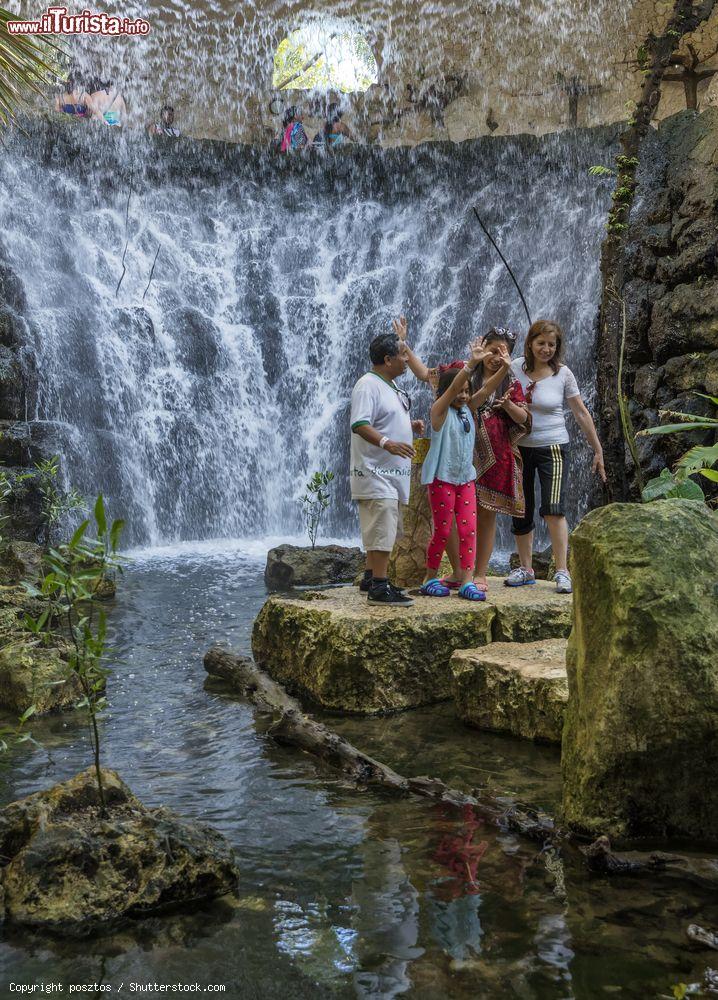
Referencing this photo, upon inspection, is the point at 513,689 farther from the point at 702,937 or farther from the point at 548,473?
the point at 702,937

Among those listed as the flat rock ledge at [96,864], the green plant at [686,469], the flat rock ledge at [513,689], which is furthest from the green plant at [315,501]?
the flat rock ledge at [96,864]

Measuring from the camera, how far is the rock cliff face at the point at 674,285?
1064 cm

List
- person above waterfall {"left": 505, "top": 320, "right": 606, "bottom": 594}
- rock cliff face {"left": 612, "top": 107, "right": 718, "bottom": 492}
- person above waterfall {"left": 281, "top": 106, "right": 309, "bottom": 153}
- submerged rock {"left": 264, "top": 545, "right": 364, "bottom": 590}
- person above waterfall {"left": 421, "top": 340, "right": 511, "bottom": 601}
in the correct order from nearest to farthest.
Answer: person above waterfall {"left": 421, "top": 340, "right": 511, "bottom": 601} → person above waterfall {"left": 505, "top": 320, "right": 606, "bottom": 594} → submerged rock {"left": 264, "top": 545, "right": 364, "bottom": 590} → rock cliff face {"left": 612, "top": 107, "right": 718, "bottom": 492} → person above waterfall {"left": 281, "top": 106, "right": 309, "bottom": 153}

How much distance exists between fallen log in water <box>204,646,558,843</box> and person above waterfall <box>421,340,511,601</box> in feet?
4.27

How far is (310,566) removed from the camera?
9.18 meters

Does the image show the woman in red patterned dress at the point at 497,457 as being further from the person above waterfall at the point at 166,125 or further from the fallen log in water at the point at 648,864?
the person above waterfall at the point at 166,125

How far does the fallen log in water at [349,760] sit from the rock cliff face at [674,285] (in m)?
6.72

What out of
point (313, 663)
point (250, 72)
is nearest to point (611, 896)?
point (313, 663)

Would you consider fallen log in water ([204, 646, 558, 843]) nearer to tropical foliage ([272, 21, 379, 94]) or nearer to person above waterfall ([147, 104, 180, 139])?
person above waterfall ([147, 104, 180, 139])

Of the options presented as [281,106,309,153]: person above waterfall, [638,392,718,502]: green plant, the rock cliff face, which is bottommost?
[638,392,718,502]: green plant

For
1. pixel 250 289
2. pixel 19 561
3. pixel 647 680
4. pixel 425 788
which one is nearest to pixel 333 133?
pixel 250 289

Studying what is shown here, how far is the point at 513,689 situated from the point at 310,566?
4818 mm

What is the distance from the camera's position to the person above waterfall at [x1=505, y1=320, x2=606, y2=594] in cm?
576

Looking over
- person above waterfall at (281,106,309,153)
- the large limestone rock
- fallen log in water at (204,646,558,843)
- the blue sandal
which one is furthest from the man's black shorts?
person above waterfall at (281,106,309,153)
